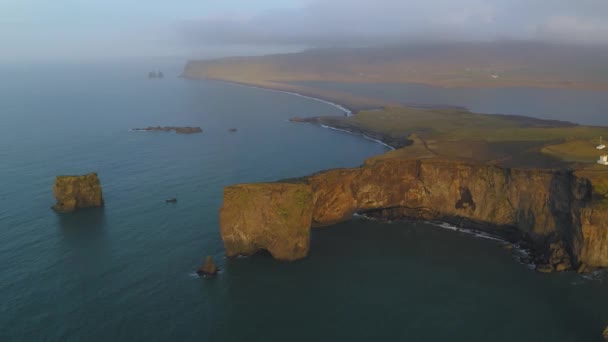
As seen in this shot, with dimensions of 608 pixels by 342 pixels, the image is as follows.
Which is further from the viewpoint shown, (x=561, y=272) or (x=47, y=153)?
(x=47, y=153)

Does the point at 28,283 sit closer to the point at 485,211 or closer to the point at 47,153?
the point at 485,211

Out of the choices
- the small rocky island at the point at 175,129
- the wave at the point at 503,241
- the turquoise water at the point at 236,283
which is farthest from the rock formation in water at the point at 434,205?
the small rocky island at the point at 175,129

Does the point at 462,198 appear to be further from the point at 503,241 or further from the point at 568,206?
the point at 568,206

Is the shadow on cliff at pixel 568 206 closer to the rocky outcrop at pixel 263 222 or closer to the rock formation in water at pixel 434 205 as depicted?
the rock formation in water at pixel 434 205

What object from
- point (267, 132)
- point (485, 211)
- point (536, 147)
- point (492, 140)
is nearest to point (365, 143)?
point (267, 132)

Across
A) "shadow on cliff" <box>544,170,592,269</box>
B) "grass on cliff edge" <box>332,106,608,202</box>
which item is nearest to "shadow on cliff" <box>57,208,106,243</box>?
"grass on cliff edge" <box>332,106,608,202</box>

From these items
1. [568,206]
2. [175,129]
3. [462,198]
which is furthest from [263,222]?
[175,129]
